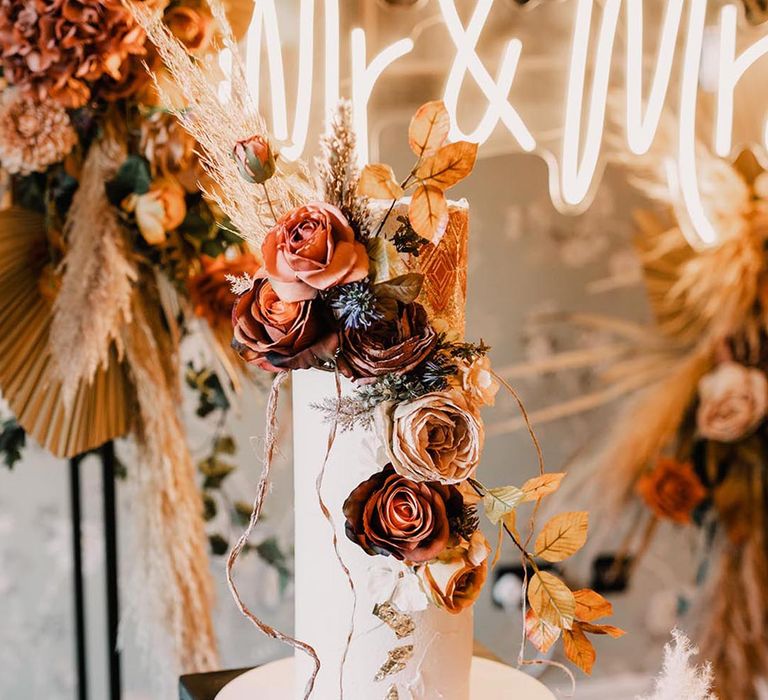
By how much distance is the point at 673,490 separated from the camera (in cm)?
188

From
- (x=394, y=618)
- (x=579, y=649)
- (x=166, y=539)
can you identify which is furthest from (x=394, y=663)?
(x=166, y=539)

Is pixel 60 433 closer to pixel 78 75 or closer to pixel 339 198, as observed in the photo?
pixel 78 75

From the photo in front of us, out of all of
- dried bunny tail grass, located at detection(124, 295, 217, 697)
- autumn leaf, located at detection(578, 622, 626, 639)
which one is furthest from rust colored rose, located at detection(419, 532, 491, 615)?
dried bunny tail grass, located at detection(124, 295, 217, 697)

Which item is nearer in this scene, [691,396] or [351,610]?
[351,610]

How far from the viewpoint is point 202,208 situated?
4.44 ft

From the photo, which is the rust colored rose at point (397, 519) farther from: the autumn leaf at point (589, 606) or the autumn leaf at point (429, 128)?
the autumn leaf at point (429, 128)

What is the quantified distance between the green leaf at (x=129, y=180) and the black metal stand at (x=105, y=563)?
15.1 inches

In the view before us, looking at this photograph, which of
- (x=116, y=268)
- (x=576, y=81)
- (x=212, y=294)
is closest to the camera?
(x=116, y=268)

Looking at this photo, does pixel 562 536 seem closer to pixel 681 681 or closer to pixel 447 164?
pixel 681 681

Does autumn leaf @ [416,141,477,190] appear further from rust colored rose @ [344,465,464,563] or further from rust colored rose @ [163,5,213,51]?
rust colored rose @ [163,5,213,51]

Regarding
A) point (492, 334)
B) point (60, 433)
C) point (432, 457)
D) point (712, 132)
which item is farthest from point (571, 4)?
point (432, 457)

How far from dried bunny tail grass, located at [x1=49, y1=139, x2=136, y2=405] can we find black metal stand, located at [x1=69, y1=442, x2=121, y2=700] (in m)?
0.16

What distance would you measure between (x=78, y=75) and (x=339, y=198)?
0.69 metres

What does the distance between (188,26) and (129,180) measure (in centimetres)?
24
